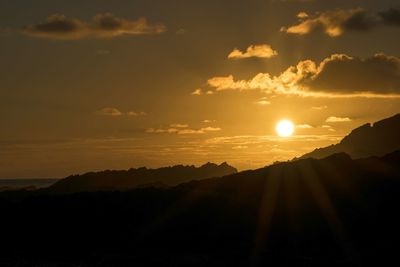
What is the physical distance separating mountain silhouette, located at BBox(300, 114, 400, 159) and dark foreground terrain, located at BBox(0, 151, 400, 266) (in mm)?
76714

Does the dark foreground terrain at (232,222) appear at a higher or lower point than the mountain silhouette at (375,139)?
lower

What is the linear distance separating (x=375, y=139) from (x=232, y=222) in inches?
4458

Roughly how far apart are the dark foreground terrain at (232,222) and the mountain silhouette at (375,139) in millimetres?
76714

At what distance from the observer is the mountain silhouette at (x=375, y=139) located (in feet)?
561

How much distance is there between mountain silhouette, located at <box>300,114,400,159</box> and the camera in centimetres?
17088

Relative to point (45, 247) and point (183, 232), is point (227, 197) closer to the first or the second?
point (183, 232)

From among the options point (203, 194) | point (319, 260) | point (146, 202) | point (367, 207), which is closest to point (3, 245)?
point (146, 202)

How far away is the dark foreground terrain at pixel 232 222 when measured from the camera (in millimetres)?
70062

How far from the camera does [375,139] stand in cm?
18250

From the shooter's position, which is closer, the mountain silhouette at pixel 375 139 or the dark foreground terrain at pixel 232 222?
the dark foreground terrain at pixel 232 222

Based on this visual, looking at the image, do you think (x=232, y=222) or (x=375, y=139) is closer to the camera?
(x=232, y=222)

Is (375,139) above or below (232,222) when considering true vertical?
above

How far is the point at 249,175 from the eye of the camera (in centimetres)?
9569

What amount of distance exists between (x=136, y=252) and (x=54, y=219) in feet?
69.6
